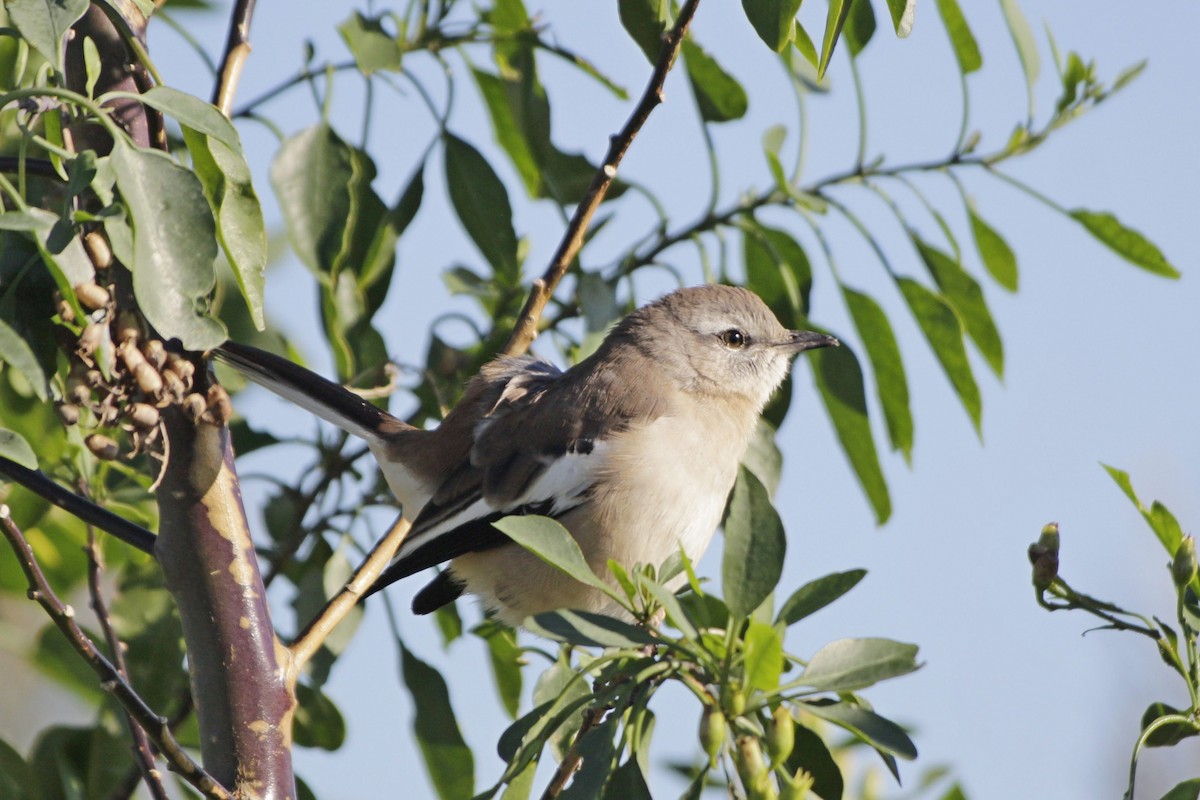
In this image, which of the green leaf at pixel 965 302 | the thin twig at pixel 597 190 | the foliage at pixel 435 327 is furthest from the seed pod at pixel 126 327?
the green leaf at pixel 965 302

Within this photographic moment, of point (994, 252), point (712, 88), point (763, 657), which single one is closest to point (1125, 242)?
point (994, 252)

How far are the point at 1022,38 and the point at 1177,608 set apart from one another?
2.06m

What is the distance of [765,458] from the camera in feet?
12.8

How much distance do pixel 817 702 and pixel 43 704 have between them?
33.5 feet

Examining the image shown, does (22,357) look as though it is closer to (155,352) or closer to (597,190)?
(155,352)

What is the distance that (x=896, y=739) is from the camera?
6.63ft

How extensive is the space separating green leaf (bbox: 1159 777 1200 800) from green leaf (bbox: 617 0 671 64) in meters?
1.85

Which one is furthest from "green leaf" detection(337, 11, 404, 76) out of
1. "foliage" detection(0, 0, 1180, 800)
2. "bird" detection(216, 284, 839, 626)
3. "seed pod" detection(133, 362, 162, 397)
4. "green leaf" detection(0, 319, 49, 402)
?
"green leaf" detection(0, 319, 49, 402)

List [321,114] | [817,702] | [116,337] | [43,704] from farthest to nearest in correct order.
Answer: [43,704] → [321,114] → [116,337] → [817,702]

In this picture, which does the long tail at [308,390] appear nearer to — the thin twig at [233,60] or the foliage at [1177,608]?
the thin twig at [233,60]

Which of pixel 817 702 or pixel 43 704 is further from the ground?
pixel 43 704

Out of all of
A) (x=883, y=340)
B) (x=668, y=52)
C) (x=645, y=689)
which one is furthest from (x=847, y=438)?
(x=645, y=689)

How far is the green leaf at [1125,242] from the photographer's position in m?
3.68

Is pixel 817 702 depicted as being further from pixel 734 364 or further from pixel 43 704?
pixel 43 704
